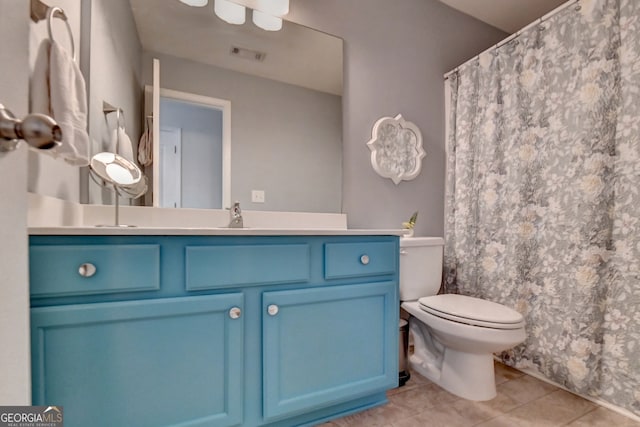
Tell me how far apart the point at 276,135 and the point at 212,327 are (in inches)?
42.4

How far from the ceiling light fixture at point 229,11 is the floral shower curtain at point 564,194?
1483mm

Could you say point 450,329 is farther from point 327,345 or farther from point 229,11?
point 229,11

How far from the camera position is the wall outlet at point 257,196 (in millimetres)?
1569

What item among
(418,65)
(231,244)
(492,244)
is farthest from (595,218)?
(231,244)

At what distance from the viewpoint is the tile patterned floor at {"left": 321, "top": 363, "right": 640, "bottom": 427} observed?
4.10 ft

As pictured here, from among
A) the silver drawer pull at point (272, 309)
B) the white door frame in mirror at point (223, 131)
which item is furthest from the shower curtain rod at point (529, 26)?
the silver drawer pull at point (272, 309)

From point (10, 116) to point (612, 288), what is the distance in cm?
199

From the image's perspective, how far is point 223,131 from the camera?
1551 millimetres

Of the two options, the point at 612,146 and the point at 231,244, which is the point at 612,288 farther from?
the point at 231,244

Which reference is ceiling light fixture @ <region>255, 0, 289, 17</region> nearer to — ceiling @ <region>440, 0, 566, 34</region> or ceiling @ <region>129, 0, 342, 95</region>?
ceiling @ <region>129, 0, 342, 95</region>

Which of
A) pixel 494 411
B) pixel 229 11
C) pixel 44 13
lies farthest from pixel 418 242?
pixel 44 13

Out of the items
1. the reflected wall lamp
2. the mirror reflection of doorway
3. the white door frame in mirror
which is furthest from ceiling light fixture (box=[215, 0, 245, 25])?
the mirror reflection of doorway

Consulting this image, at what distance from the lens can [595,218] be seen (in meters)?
1.35

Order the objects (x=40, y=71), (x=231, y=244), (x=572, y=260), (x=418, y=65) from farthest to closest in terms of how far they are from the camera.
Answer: (x=418, y=65) → (x=572, y=260) → (x=231, y=244) → (x=40, y=71)
